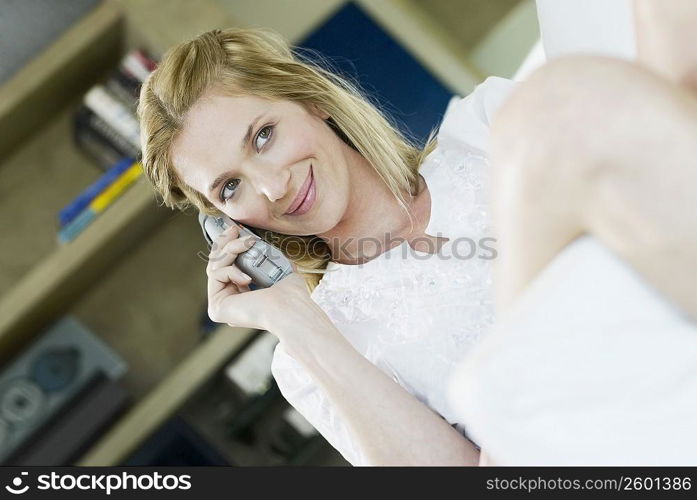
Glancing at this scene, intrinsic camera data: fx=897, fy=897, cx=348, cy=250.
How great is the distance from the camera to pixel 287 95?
132cm

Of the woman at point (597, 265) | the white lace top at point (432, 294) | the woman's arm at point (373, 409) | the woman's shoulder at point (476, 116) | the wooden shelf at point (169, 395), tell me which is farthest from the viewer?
the wooden shelf at point (169, 395)

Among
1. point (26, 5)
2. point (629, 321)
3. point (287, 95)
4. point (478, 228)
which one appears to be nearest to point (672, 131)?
point (629, 321)

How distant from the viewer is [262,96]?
1.29 meters

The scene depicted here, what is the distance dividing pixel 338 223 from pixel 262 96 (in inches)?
8.8

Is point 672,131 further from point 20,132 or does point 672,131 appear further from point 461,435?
point 20,132

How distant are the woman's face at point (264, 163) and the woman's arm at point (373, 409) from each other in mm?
173

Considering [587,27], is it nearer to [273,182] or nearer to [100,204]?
[273,182]

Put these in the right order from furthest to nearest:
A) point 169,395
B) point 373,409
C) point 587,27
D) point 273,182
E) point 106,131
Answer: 1. point 106,131
2. point 169,395
3. point 587,27
4. point 273,182
5. point 373,409

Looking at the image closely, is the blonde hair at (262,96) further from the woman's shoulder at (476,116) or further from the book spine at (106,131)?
the book spine at (106,131)

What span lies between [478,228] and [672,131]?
0.56 m

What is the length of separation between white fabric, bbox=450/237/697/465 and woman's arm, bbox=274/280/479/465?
1.01 ft

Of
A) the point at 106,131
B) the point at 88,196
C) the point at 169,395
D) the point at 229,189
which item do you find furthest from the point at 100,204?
the point at 229,189

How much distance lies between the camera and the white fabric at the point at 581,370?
784mm

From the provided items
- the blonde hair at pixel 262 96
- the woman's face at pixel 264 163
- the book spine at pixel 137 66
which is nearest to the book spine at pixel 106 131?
the book spine at pixel 137 66
